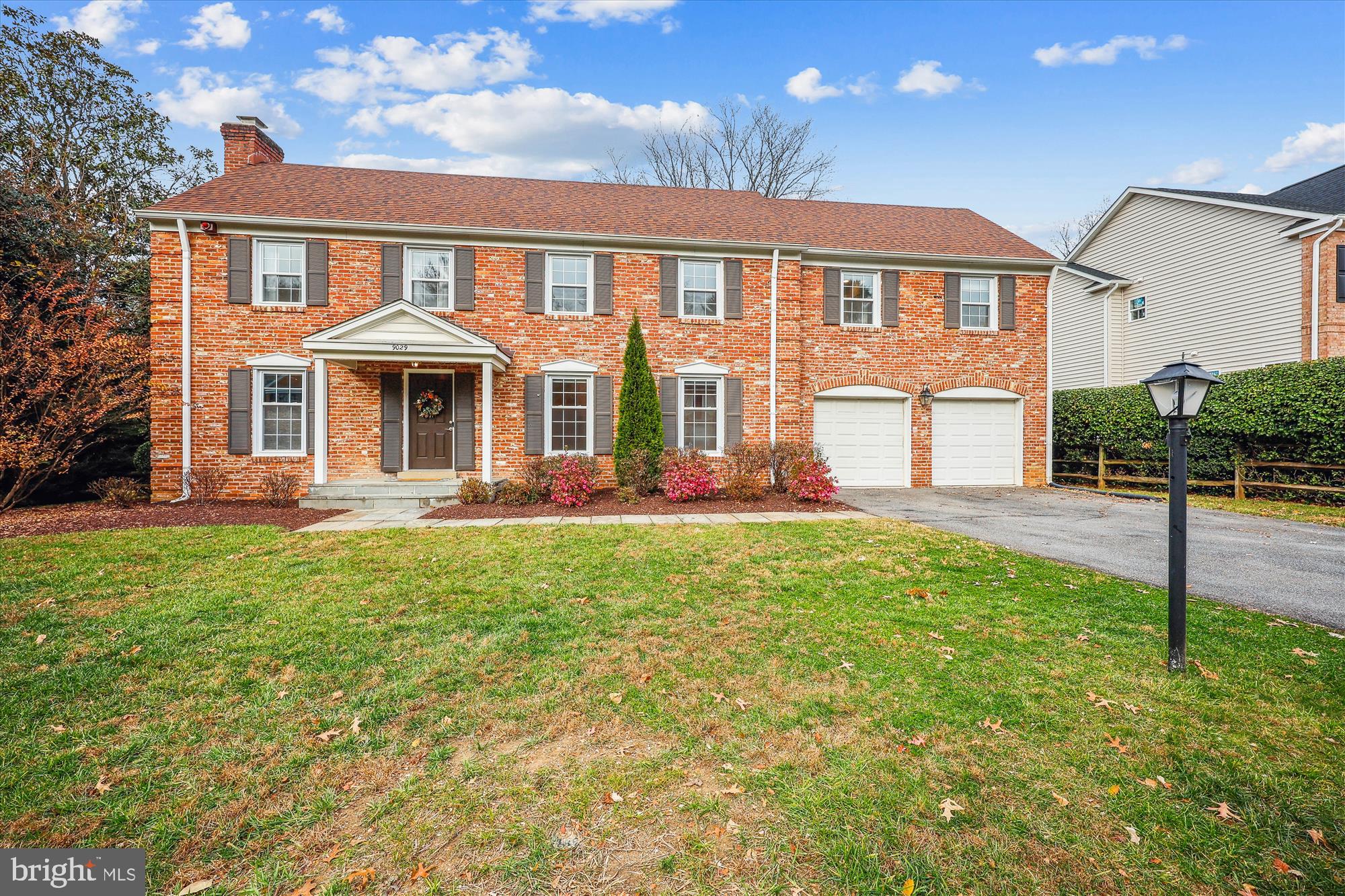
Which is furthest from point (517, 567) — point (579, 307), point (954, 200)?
point (954, 200)

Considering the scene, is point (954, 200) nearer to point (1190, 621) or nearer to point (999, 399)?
point (999, 399)

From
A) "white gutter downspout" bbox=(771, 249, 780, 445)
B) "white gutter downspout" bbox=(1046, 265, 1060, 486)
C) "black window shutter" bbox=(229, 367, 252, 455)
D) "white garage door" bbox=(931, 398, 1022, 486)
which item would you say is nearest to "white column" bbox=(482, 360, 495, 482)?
"black window shutter" bbox=(229, 367, 252, 455)

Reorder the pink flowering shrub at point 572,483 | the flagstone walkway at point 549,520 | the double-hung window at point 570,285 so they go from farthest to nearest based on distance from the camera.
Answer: the double-hung window at point 570,285 < the pink flowering shrub at point 572,483 < the flagstone walkway at point 549,520

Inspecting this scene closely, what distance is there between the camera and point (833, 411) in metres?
13.2

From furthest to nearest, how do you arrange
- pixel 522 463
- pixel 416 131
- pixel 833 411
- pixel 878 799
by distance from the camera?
1. pixel 416 131
2. pixel 833 411
3. pixel 522 463
4. pixel 878 799

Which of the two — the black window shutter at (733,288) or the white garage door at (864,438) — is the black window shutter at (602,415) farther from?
the white garage door at (864,438)

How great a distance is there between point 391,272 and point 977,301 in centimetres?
1337

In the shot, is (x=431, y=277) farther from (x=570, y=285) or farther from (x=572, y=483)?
(x=572, y=483)

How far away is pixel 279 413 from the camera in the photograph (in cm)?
1134

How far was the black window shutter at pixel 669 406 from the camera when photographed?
1214 cm

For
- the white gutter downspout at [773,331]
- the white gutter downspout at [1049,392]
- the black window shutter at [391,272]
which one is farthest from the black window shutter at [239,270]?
the white gutter downspout at [1049,392]

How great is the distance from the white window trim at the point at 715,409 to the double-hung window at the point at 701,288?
4.70 ft

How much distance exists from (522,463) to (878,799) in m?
10.3

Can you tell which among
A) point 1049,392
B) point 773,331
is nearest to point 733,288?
point 773,331
